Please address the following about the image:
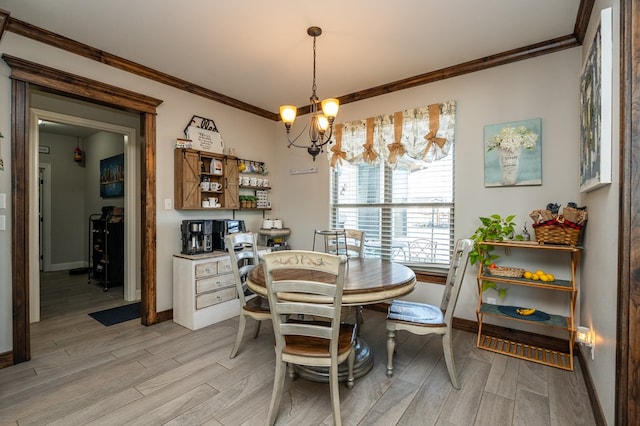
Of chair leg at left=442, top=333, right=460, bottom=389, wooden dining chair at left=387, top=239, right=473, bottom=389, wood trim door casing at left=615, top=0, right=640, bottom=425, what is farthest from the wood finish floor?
wood trim door casing at left=615, top=0, right=640, bottom=425

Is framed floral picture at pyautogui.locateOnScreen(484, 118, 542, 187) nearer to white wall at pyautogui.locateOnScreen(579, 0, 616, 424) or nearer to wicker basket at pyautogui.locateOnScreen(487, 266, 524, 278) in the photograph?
white wall at pyautogui.locateOnScreen(579, 0, 616, 424)

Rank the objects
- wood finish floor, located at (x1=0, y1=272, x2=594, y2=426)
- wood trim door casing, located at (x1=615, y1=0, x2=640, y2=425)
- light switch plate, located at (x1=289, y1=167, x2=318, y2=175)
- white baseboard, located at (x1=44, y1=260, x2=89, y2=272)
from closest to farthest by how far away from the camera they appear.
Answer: wood trim door casing, located at (x1=615, y1=0, x2=640, y2=425) → wood finish floor, located at (x1=0, y1=272, x2=594, y2=426) → light switch plate, located at (x1=289, y1=167, x2=318, y2=175) → white baseboard, located at (x1=44, y1=260, x2=89, y2=272)

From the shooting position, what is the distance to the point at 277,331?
1.67 meters

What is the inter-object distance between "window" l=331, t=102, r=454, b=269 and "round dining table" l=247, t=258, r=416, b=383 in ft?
3.22

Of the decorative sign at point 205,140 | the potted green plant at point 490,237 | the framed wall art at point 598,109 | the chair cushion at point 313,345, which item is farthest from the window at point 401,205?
the chair cushion at point 313,345

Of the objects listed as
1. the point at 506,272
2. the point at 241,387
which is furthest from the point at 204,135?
the point at 506,272

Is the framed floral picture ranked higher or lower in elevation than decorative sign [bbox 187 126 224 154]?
lower

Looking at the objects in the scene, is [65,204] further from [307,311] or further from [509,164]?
[509,164]

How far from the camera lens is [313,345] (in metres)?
1.74

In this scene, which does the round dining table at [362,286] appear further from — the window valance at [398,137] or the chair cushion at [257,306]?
the window valance at [398,137]

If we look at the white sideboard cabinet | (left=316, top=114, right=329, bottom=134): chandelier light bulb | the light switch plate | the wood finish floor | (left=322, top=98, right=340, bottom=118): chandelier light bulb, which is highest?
(left=322, top=98, right=340, bottom=118): chandelier light bulb

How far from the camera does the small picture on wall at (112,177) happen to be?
514 centimetres

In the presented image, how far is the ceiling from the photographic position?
2199mm

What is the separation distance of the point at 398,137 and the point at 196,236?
2560 millimetres
